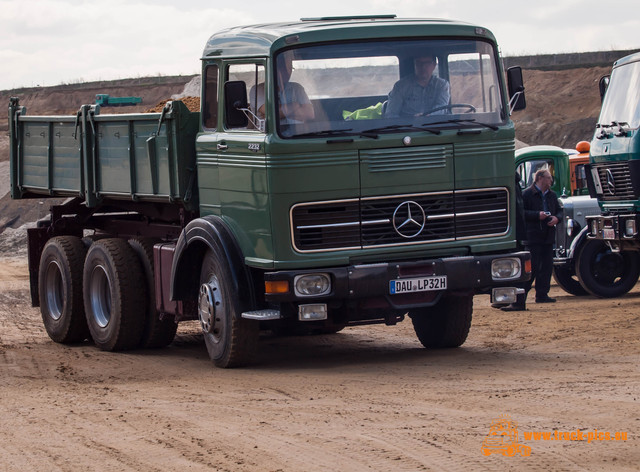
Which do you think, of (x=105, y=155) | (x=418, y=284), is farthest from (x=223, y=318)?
(x=105, y=155)

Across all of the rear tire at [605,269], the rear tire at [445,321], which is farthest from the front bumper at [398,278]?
the rear tire at [605,269]

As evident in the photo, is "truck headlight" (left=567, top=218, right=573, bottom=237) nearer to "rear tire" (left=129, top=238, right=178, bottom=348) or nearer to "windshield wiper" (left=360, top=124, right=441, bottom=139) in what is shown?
"rear tire" (left=129, top=238, right=178, bottom=348)

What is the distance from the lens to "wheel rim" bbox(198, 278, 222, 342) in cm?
1039

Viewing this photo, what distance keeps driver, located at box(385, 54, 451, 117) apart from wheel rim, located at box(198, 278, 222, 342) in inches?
86.9

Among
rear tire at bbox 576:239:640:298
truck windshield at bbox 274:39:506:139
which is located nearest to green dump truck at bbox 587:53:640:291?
rear tire at bbox 576:239:640:298

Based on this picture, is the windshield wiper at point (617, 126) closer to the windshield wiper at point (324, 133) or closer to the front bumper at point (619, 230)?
the front bumper at point (619, 230)

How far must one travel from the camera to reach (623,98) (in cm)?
1555

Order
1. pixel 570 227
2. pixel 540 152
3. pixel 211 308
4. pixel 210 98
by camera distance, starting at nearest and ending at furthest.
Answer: pixel 211 308 < pixel 210 98 < pixel 570 227 < pixel 540 152

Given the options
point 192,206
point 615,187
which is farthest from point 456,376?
point 615,187

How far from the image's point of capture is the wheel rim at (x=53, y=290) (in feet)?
45.1

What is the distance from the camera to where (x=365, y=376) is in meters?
9.77

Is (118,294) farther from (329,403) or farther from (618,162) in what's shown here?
(618,162)

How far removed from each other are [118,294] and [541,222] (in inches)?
254

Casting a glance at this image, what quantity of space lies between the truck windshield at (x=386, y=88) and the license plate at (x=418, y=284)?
1250 millimetres
